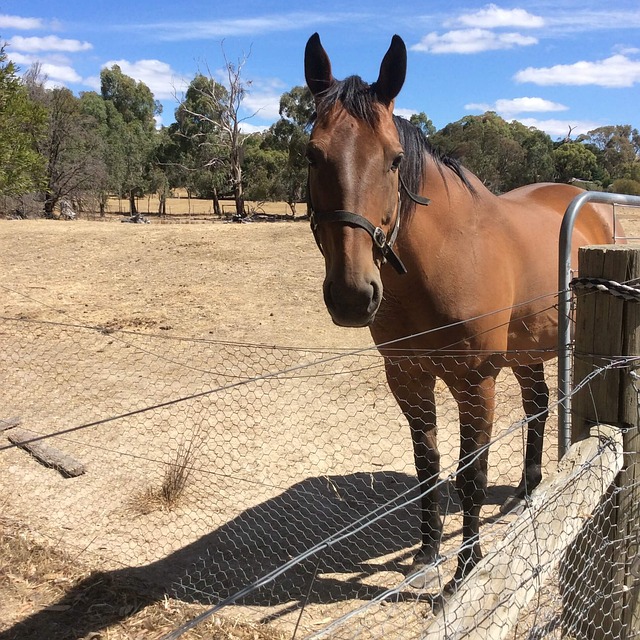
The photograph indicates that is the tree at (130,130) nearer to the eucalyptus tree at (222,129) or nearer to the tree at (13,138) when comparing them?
the eucalyptus tree at (222,129)

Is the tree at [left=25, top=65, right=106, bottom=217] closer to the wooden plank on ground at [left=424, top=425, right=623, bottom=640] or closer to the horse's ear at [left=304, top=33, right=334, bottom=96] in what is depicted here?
the horse's ear at [left=304, top=33, right=334, bottom=96]

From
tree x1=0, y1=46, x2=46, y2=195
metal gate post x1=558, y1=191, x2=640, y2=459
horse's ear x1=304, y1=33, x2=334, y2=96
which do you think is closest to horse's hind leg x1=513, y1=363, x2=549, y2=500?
metal gate post x1=558, y1=191, x2=640, y2=459

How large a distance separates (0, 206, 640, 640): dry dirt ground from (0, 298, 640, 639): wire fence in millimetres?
16

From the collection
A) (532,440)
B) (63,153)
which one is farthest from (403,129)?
(63,153)

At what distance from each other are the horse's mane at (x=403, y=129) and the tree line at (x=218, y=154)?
1820 cm

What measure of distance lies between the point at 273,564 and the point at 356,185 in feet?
7.40

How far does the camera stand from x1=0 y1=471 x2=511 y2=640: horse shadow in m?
2.91

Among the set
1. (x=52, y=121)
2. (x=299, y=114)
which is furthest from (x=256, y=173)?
(x=52, y=121)

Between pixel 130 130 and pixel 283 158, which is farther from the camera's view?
pixel 130 130

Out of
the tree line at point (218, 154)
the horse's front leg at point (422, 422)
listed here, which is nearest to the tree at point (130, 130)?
the tree line at point (218, 154)

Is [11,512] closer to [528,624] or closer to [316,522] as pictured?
[316,522]

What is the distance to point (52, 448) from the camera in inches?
183

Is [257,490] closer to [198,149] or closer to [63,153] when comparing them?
[63,153]

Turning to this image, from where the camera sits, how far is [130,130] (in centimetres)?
4531
